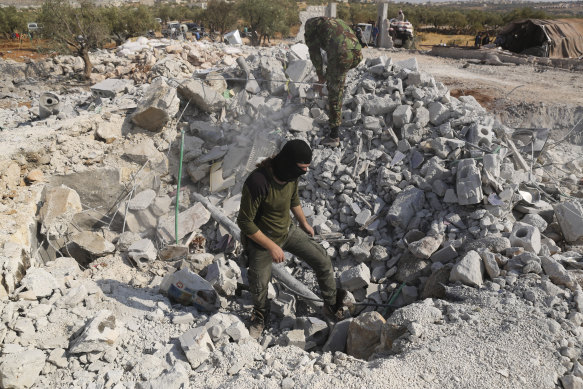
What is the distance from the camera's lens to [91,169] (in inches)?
205

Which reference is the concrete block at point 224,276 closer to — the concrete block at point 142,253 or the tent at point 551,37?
the concrete block at point 142,253

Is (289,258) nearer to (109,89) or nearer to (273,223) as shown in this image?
(273,223)

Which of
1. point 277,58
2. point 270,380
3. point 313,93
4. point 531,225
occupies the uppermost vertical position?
point 277,58

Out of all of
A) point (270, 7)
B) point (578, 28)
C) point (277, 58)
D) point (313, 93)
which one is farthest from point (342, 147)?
point (270, 7)

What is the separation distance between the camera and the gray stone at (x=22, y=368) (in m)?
2.39

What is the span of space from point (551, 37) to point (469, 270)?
48.3 feet

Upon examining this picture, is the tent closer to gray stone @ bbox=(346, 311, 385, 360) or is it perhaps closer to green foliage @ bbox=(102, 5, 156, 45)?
gray stone @ bbox=(346, 311, 385, 360)

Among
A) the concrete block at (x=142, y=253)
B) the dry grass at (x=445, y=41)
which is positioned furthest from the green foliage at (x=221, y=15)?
the concrete block at (x=142, y=253)

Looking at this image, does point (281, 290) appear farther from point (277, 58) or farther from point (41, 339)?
point (277, 58)

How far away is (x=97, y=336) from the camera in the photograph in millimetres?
2645

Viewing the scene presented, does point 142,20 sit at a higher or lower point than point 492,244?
higher

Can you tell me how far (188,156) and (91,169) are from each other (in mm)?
1380

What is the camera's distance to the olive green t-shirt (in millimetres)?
2619

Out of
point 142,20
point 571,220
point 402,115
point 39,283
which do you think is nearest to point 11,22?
point 142,20
